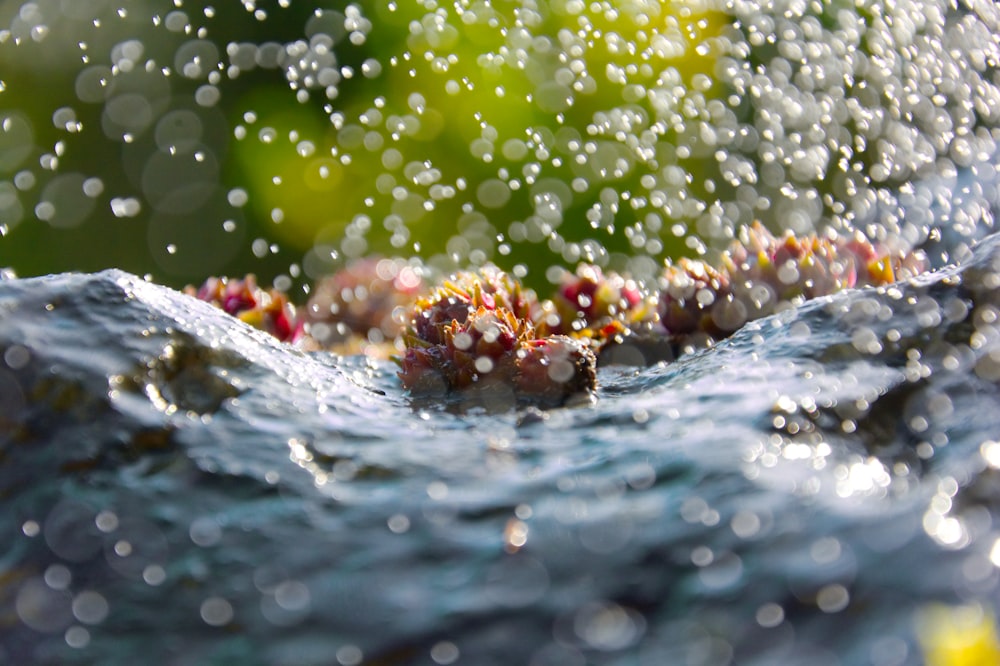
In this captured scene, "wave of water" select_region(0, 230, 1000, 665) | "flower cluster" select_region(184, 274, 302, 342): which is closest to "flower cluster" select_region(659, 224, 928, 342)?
"wave of water" select_region(0, 230, 1000, 665)

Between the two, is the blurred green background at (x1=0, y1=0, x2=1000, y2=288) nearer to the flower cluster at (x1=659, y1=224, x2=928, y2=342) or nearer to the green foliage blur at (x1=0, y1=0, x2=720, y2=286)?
the green foliage blur at (x1=0, y1=0, x2=720, y2=286)

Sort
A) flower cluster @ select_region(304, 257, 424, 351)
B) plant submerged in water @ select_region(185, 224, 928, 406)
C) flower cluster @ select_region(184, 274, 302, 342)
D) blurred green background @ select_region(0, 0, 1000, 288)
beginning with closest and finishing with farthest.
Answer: plant submerged in water @ select_region(185, 224, 928, 406), flower cluster @ select_region(184, 274, 302, 342), flower cluster @ select_region(304, 257, 424, 351), blurred green background @ select_region(0, 0, 1000, 288)

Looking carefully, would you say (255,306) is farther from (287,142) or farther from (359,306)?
(287,142)

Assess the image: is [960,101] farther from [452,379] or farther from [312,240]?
[452,379]

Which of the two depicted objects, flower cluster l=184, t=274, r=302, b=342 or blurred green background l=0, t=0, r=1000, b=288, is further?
blurred green background l=0, t=0, r=1000, b=288

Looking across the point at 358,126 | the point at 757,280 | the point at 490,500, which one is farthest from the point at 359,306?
the point at 490,500

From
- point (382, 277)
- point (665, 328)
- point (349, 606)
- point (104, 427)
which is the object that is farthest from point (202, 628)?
point (382, 277)

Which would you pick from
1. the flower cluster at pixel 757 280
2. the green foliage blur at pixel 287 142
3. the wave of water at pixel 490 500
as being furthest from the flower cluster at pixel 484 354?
the green foliage blur at pixel 287 142

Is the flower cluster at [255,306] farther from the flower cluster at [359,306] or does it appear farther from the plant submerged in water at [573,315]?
the flower cluster at [359,306]
